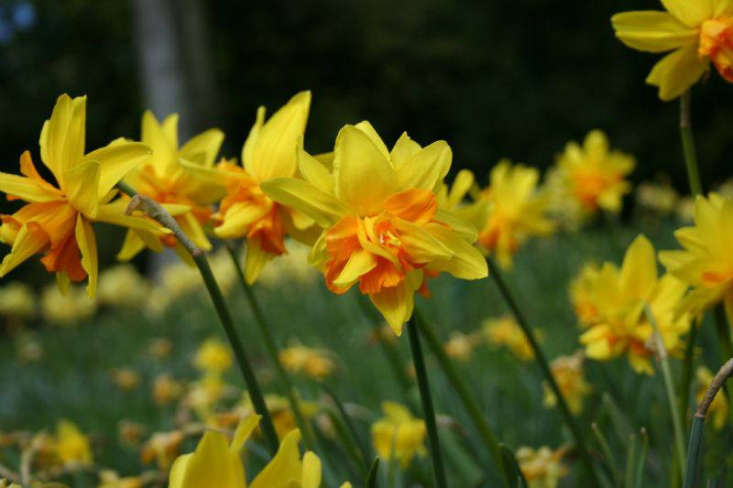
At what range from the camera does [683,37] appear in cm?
92

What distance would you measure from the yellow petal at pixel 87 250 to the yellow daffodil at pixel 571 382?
81cm

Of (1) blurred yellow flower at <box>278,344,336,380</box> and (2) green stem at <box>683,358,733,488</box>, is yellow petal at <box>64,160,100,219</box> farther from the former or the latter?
(1) blurred yellow flower at <box>278,344,336,380</box>

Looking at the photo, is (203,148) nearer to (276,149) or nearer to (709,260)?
(276,149)

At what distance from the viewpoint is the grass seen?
1407 mm

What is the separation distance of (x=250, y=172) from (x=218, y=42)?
14100 mm

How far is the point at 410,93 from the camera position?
14.9 m

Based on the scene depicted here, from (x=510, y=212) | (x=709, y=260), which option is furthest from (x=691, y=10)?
(x=510, y=212)

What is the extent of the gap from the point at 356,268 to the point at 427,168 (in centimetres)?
11

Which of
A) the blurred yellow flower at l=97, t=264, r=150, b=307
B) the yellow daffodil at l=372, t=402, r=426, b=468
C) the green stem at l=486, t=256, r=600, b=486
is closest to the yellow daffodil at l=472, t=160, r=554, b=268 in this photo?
the yellow daffodil at l=372, t=402, r=426, b=468

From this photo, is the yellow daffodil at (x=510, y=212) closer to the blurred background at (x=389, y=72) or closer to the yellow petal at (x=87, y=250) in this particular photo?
the yellow petal at (x=87, y=250)

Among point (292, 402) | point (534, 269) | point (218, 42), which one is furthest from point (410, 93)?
point (292, 402)

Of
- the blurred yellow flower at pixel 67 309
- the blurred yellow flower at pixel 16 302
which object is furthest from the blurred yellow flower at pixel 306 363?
the blurred yellow flower at pixel 16 302

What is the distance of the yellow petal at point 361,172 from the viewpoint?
730 millimetres

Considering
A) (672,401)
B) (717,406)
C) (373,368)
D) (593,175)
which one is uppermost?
(593,175)
